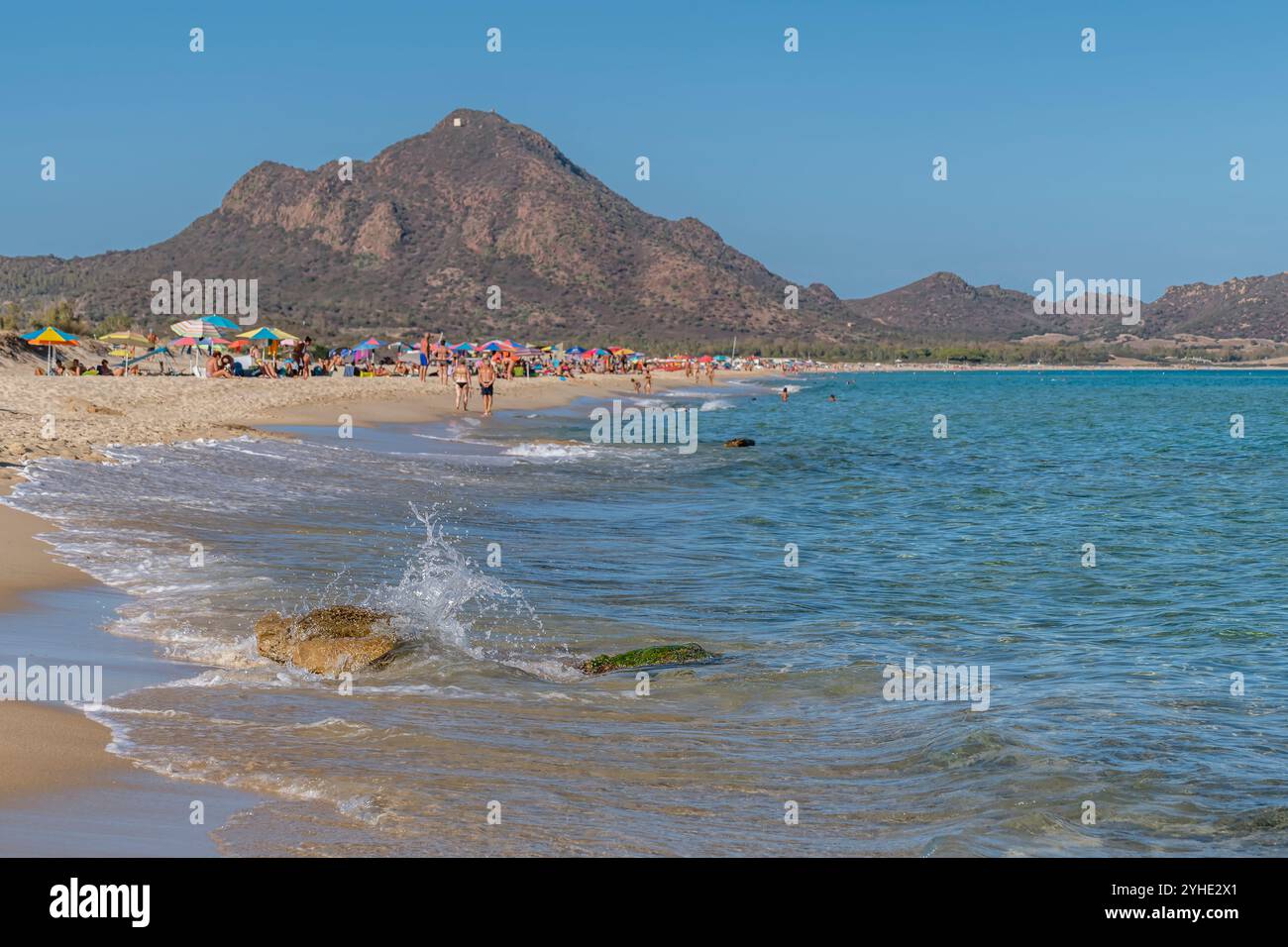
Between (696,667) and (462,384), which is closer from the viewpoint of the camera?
(696,667)

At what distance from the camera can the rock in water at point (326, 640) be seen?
29.4 ft

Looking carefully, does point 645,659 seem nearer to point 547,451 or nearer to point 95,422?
point 95,422

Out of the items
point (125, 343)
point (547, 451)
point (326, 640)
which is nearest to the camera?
point (326, 640)

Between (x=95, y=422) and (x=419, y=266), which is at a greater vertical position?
(x=419, y=266)

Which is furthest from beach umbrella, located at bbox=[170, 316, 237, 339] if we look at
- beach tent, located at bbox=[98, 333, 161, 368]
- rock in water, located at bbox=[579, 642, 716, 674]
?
rock in water, located at bbox=[579, 642, 716, 674]

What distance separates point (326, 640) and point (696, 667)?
2.72 m

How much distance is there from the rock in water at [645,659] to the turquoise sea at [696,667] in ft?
0.86

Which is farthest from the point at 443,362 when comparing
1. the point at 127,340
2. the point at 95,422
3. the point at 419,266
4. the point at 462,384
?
the point at 419,266

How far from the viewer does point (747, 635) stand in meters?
11.1

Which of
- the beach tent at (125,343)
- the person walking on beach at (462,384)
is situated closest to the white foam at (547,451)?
the person walking on beach at (462,384)

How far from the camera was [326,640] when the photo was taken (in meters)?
9.14

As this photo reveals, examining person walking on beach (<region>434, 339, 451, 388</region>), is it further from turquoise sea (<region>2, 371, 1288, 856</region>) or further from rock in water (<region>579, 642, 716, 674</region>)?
rock in water (<region>579, 642, 716, 674</region>)

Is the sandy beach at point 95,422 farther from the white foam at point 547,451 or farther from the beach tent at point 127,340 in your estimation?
the beach tent at point 127,340
